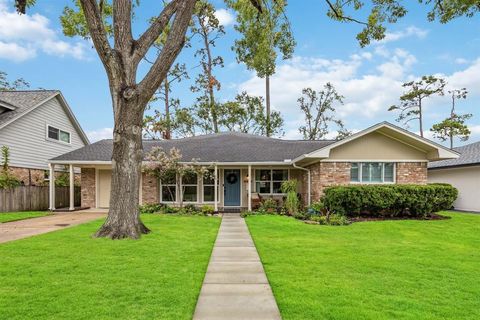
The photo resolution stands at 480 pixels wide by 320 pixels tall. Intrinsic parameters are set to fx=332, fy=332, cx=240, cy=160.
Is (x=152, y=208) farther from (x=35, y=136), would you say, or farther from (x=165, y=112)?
(x=165, y=112)

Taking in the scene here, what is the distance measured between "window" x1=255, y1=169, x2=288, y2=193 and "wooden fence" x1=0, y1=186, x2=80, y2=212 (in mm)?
10284

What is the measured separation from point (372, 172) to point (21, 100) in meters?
18.2

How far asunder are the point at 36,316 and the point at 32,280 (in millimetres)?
1492

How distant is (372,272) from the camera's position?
214 inches

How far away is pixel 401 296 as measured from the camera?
4.32 meters

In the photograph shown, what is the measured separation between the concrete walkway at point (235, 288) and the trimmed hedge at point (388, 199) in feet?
20.1

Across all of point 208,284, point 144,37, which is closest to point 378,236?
point 208,284

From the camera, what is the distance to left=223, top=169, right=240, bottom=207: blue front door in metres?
16.6

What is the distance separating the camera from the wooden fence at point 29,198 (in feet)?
47.2

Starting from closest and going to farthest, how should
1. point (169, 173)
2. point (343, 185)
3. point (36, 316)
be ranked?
point (36, 316), point (343, 185), point (169, 173)

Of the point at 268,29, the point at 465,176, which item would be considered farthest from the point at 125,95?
the point at 465,176

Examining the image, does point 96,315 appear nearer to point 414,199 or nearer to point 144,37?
point 144,37

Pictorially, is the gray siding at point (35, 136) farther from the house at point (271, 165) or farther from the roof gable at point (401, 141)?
the roof gable at point (401, 141)

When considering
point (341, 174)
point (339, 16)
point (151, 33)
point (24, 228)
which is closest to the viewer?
point (151, 33)
